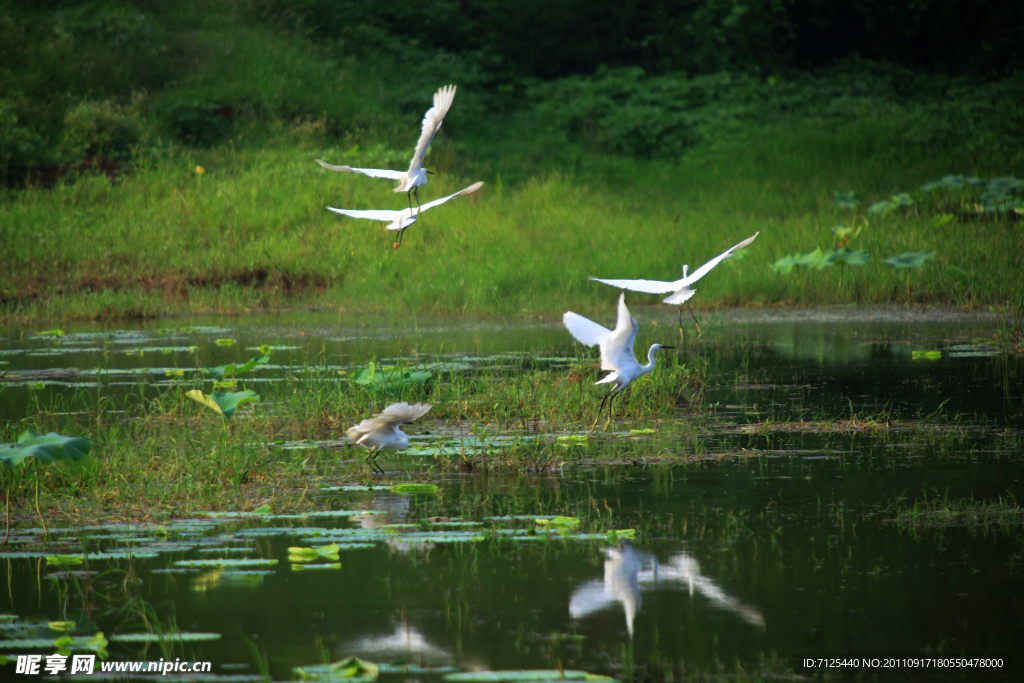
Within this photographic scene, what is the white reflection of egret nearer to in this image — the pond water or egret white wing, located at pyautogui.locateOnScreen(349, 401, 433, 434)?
the pond water

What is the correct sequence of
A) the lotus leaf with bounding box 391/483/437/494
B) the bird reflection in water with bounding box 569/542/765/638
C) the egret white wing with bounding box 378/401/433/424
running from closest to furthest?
the bird reflection in water with bounding box 569/542/765/638 < the egret white wing with bounding box 378/401/433/424 < the lotus leaf with bounding box 391/483/437/494

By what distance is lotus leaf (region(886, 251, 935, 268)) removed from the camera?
1205 centimetres

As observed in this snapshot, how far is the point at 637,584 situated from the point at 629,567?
208mm

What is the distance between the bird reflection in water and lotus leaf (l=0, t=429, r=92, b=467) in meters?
2.14

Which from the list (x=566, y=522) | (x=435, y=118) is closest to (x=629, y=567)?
(x=566, y=522)

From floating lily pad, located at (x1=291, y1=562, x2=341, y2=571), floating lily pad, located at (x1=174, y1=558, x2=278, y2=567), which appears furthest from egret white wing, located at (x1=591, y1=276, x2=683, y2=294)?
floating lily pad, located at (x1=174, y1=558, x2=278, y2=567)

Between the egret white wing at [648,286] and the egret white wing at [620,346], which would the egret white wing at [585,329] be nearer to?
the egret white wing at [620,346]

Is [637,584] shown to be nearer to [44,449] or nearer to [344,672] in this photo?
[344,672]

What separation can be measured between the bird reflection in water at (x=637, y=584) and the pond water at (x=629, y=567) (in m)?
0.01

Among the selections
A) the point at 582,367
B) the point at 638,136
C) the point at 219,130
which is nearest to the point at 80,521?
the point at 582,367

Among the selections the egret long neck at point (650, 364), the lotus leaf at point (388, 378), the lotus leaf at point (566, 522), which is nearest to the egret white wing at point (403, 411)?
the lotus leaf at point (566, 522)

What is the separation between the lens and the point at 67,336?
11758 millimetres

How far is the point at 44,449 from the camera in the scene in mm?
4566

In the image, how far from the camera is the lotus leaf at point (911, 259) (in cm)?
1205
